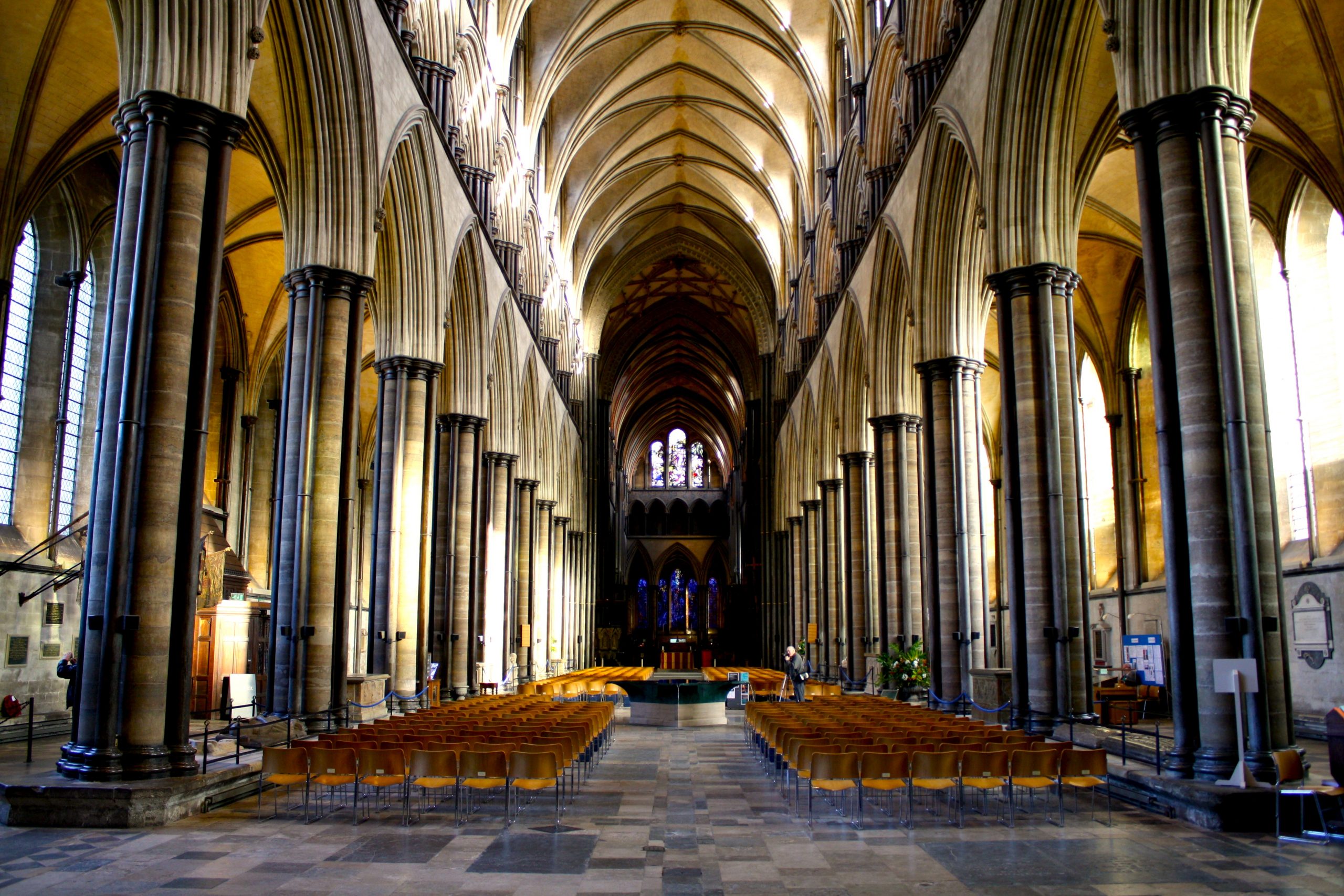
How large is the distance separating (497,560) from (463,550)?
14.4ft

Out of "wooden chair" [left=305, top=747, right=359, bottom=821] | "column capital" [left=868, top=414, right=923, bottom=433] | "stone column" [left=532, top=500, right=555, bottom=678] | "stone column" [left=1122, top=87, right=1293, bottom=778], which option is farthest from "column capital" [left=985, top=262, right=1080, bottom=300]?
"stone column" [left=532, top=500, right=555, bottom=678]

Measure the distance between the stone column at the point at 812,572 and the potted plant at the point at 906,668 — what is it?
13368 millimetres

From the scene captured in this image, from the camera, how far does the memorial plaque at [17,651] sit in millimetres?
15641

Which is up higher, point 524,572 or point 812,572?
point 812,572

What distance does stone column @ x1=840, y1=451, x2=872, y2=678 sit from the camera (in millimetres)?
25375

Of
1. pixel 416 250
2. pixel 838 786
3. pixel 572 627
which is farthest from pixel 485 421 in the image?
pixel 572 627

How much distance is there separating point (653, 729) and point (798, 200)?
22588mm

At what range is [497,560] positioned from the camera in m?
25.9

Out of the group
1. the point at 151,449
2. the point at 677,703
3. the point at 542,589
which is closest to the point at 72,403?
the point at 151,449

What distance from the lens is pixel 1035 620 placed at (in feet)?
42.4

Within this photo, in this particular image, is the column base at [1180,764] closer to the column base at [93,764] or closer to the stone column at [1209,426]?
the stone column at [1209,426]

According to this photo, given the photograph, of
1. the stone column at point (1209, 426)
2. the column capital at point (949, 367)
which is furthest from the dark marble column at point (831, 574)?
the stone column at point (1209, 426)

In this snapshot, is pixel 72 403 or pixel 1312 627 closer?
pixel 1312 627

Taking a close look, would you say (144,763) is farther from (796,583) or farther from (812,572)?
(796,583)
